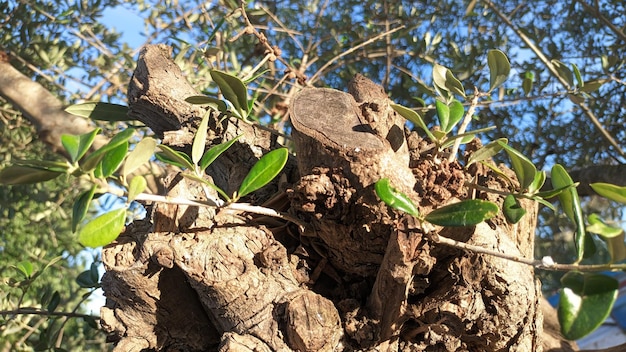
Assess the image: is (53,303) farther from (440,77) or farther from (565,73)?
(565,73)

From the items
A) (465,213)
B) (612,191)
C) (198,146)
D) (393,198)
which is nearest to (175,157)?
(198,146)

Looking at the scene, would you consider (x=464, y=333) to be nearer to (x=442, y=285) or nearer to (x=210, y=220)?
(x=442, y=285)

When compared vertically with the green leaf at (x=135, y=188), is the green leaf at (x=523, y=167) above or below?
above

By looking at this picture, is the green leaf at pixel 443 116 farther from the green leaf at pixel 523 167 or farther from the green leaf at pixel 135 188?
A: the green leaf at pixel 135 188

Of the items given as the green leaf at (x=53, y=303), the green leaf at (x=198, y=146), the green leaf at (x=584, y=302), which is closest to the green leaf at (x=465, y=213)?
the green leaf at (x=584, y=302)

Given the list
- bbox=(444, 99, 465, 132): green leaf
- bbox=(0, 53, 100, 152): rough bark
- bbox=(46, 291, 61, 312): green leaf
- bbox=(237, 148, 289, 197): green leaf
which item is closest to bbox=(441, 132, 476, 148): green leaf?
bbox=(444, 99, 465, 132): green leaf

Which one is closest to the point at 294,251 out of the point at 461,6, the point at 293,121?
the point at 293,121
